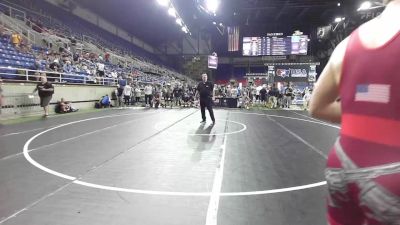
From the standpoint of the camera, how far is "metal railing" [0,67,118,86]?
47.7 feet

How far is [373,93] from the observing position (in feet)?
3.89

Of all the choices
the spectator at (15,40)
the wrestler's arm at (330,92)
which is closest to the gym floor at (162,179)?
the wrestler's arm at (330,92)

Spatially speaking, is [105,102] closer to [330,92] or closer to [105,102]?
[105,102]

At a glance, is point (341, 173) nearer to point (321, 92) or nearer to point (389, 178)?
point (389, 178)

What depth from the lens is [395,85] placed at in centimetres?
113

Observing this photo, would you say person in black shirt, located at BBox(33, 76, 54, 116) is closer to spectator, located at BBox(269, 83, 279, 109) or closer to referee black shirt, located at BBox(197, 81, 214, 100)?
referee black shirt, located at BBox(197, 81, 214, 100)

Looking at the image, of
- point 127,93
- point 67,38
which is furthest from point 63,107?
point 67,38

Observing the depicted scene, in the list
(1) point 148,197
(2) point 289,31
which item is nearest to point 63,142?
(1) point 148,197

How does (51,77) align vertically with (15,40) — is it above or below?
below

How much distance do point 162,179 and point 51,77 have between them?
1354cm

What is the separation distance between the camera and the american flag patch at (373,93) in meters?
1.15

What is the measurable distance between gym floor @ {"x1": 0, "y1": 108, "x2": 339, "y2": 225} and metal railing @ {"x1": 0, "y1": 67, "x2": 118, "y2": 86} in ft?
20.0

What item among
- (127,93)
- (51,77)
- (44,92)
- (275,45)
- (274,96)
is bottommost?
(274,96)

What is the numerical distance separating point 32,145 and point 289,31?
31.6 m
